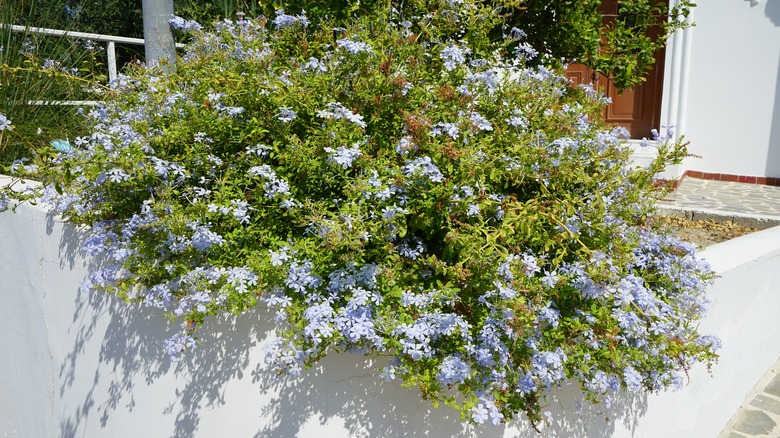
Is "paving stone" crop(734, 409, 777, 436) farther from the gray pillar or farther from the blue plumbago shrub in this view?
the gray pillar

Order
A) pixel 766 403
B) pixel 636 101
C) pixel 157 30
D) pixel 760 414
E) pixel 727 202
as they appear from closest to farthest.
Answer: pixel 157 30 < pixel 760 414 < pixel 766 403 < pixel 727 202 < pixel 636 101

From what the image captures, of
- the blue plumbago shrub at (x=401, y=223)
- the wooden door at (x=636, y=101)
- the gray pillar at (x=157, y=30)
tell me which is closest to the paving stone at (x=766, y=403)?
the blue plumbago shrub at (x=401, y=223)

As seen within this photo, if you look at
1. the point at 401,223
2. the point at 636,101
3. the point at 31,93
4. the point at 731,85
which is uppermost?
the point at 731,85

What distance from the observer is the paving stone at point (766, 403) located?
3.75m

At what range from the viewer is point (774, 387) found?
404 centimetres

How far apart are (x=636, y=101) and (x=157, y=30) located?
21.9 ft

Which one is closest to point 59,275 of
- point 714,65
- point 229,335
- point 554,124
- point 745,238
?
point 229,335

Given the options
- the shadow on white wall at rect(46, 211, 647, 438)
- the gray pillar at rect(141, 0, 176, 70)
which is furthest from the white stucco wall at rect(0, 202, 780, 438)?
the gray pillar at rect(141, 0, 176, 70)

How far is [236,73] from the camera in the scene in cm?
258

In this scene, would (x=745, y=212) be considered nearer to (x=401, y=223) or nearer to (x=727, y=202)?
(x=727, y=202)

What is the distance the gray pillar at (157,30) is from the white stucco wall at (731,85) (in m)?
6.11

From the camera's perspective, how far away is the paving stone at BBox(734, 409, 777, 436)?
3.51 meters

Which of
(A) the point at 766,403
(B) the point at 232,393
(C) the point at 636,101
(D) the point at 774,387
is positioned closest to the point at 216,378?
(B) the point at 232,393

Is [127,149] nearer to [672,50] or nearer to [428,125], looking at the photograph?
[428,125]
